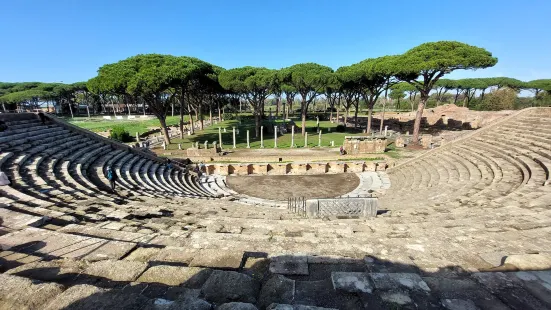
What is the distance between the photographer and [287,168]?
20516mm

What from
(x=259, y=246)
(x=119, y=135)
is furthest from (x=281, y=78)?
(x=259, y=246)

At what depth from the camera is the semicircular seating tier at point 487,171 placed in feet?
30.7

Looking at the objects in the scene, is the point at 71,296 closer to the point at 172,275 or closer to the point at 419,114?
the point at 172,275

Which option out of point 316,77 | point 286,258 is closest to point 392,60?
point 316,77

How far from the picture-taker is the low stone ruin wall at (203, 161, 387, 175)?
66.9 ft

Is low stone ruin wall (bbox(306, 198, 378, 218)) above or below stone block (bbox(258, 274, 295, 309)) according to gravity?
below

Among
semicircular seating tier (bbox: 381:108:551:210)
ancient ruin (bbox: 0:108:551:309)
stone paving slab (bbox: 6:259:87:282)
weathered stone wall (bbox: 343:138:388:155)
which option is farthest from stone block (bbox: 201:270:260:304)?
weathered stone wall (bbox: 343:138:388:155)

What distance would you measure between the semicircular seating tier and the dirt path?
3.21 m

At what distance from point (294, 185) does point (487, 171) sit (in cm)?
1097

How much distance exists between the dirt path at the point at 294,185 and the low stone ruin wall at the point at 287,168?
29.3 inches

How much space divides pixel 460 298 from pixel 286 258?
2355mm

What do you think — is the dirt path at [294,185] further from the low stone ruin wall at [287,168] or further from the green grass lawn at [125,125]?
the green grass lawn at [125,125]

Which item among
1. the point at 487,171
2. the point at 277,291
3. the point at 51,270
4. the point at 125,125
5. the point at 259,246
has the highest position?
the point at 125,125

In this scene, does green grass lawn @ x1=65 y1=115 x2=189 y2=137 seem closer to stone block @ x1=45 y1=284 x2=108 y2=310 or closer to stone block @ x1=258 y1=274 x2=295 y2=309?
stone block @ x1=45 y1=284 x2=108 y2=310
